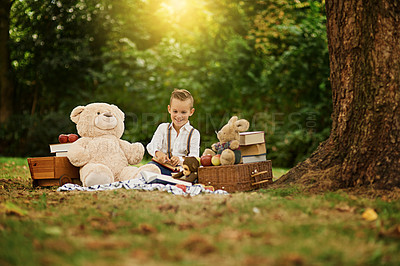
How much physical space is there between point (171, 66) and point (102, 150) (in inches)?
243

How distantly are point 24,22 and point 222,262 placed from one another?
40.1 ft

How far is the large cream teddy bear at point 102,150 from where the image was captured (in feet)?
14.9

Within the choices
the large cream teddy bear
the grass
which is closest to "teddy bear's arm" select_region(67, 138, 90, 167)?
the large cream teddy bear

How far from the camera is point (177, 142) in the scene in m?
4.97

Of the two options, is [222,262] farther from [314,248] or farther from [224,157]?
[224,157]

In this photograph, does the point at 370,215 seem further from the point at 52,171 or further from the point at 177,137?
the point at 52,171

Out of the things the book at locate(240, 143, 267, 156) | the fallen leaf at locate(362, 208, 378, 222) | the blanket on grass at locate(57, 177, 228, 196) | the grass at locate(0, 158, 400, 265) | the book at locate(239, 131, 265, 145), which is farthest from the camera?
the book at locate(240, 143, 267, 156)

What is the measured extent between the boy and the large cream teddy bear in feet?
0.71

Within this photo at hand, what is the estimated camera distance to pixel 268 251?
2.07m

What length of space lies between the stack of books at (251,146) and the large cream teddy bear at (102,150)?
42.7 inches

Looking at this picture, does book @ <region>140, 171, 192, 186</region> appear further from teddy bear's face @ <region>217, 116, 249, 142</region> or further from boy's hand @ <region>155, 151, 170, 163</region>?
teddy bear's face @ <region>217, 116, 249, 142</region>

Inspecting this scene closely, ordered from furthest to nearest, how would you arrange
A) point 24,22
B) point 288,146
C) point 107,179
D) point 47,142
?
point 24,22 < point 47,142 < point 288,146 < point 107,179

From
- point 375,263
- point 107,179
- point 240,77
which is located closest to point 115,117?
point 107,179

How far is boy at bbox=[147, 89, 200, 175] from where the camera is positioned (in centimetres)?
489
